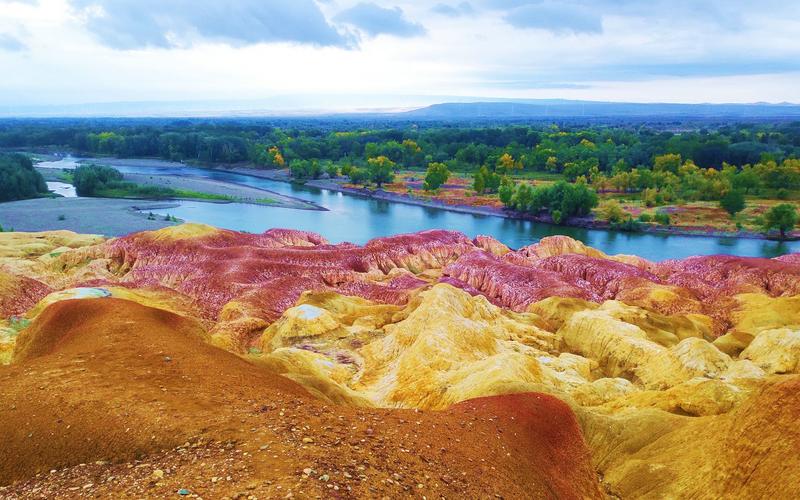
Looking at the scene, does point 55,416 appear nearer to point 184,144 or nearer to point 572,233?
point 572,233

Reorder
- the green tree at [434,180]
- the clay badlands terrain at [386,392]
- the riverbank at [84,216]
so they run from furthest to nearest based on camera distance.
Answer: the green tree at [434,180], the riverbank at [84,216], the clay badlands terrain at [386,392]

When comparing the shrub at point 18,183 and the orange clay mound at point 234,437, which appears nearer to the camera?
the orange clay mound at point 234,437

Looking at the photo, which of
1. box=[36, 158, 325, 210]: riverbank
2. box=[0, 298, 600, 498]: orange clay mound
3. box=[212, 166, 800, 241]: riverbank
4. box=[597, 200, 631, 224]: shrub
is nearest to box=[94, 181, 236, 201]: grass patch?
box=[36, 158, 325, 210]: riverbank

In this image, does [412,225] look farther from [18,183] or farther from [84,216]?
[18,183]

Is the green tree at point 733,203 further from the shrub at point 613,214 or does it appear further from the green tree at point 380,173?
the green tree at point 380,173

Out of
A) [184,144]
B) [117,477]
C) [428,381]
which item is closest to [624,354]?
[428,381]

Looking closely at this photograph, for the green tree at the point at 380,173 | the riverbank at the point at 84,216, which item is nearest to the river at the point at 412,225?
the riverbank at the point at 84,216

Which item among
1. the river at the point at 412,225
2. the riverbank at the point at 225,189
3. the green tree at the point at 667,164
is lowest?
the river at the point at 412,225
